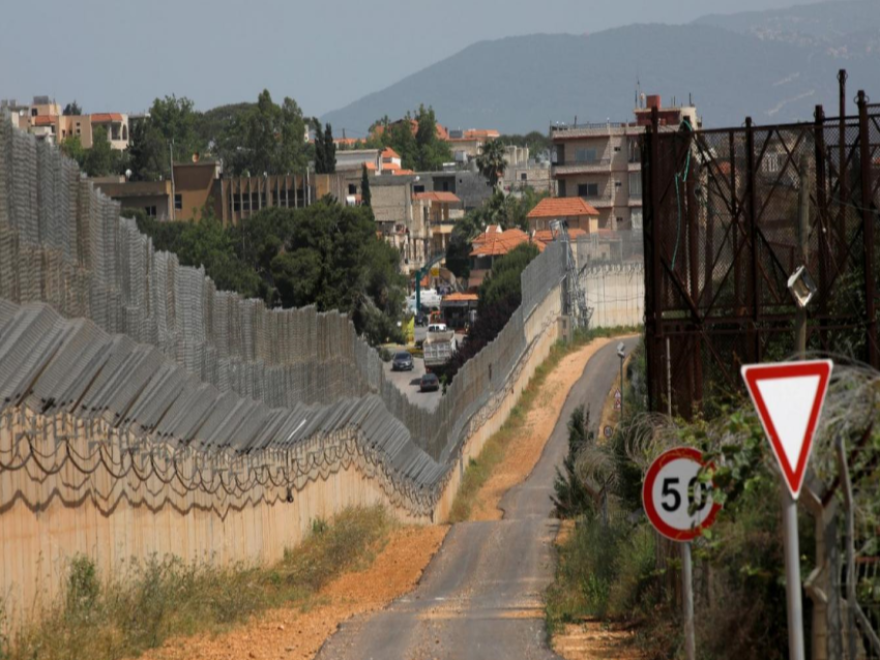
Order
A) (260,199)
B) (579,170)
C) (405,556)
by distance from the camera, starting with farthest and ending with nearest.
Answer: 1. (260,199)
2. (579,170)
3. (405,556)

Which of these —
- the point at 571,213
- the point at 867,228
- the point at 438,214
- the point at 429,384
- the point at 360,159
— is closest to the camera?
the point at 867,228

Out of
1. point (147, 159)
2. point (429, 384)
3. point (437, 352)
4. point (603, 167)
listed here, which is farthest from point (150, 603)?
point (147, 159)

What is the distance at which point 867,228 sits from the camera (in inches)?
918

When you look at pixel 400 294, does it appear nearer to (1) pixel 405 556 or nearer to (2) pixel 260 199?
(2) pixel 260 199

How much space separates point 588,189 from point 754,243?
354 feet

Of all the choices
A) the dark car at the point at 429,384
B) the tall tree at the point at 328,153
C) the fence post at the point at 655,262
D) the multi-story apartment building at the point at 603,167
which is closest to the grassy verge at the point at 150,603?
the fence post at the point at 655,262

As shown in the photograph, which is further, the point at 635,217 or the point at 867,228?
the point at 635,217

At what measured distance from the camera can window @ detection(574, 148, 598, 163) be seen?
128 m

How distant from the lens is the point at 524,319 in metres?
73.5

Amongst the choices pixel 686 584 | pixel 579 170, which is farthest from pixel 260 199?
pixel 686 584

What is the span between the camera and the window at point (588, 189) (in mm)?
129750

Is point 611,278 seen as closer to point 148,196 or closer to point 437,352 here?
point 437,352

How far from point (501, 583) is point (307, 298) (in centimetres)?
7036

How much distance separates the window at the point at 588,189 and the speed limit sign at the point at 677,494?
4655 inches
